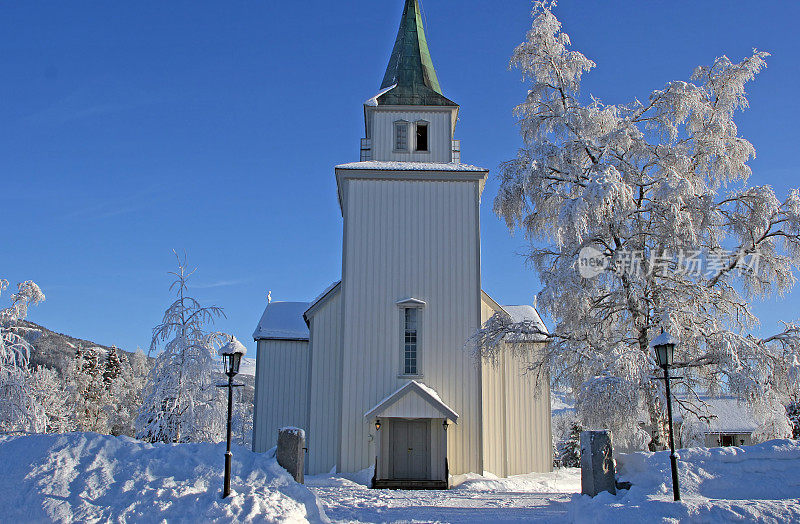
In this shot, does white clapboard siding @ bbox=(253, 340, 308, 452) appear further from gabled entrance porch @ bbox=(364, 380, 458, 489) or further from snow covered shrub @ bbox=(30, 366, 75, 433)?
snow covered shrub @ bbox=(30, 366, 75, 433)

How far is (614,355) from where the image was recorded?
553 inches

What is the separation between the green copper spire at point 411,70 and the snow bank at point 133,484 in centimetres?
1506

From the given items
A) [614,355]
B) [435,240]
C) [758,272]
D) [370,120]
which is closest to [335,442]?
[435,240]

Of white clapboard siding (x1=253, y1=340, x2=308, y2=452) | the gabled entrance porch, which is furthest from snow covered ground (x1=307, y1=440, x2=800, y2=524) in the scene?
white clapboard siding (x1=253, y1=340, x2=308, y2=452)

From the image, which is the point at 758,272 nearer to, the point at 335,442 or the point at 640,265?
the point at 640,265

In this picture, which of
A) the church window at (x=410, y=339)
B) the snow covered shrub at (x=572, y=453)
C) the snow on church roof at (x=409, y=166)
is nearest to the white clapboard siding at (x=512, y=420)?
the church window at (x=410, y=339)

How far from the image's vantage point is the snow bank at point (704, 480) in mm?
9445

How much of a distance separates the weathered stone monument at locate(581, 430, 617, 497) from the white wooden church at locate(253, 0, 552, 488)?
26.0 feet

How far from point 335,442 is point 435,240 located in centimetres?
707

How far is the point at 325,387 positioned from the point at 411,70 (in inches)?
460

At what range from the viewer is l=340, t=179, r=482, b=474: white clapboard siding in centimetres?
1930

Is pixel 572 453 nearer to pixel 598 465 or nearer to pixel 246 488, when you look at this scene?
pixel 598 465

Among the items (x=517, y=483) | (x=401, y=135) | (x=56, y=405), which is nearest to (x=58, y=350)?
(x=56, y=405)

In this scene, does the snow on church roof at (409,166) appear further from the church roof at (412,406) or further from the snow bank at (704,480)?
the snow bank at (704,480)
